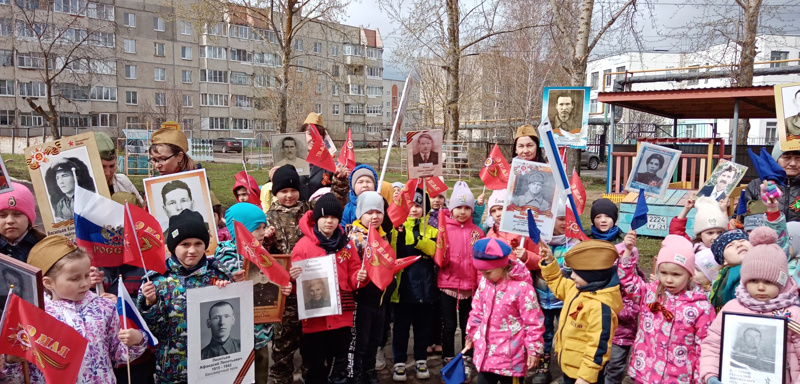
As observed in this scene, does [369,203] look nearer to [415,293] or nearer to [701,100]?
[415,293]

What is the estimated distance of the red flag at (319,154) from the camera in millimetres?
5902

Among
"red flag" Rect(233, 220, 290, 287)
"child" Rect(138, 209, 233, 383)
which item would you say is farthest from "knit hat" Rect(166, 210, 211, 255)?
"red flag" Rect(233, 220, 290, 287)

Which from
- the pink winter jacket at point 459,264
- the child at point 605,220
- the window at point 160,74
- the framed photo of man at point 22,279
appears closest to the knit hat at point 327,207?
→ the pink winter jacket at point 459,264

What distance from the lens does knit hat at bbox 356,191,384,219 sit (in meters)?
4.65

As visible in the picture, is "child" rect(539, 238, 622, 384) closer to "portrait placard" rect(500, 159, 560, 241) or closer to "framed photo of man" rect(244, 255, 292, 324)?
"portrait placard" rect(500, 159, 560, 241)

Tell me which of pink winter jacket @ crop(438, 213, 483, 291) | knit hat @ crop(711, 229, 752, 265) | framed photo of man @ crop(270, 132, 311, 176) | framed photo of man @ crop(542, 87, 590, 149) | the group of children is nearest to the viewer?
the group of children

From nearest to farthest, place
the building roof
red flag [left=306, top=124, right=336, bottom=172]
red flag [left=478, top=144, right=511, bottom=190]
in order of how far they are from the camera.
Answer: red flag [left=478, top=144, right=511, bottom=190] → red flag [left=306, top=124, right=336, bottom=172] → the building roof

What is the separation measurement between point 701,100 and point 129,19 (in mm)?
55223

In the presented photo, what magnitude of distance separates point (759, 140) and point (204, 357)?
44181mm

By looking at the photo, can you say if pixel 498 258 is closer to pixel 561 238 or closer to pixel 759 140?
pixel 561 238

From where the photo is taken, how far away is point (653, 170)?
→ 5.25 meters

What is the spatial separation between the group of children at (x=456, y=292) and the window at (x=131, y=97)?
56.9m

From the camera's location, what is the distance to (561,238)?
16.4ft

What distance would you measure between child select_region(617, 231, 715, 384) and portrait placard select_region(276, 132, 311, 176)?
157 inches
